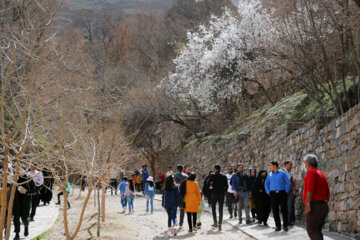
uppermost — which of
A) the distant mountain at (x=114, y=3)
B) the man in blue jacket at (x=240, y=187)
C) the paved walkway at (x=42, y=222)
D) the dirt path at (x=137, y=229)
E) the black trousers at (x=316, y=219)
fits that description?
the distant mountain at (x=114, y=3)

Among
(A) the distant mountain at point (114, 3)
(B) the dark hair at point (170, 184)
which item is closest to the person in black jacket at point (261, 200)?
(B) the dark hair at point (170, 184)

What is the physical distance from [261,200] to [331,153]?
2.36m

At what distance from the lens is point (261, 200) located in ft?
34.5

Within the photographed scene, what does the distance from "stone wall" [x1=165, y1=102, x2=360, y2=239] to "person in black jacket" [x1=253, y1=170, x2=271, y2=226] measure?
3.03ft

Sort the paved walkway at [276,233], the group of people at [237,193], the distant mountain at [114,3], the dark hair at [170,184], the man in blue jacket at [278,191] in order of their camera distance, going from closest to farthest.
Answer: the paved walkway at [276,233]
the man in blue jacket at [278,191]
the group of people at [237,193]
the dark hair at [170,184]
the distant mountain at [114,3]

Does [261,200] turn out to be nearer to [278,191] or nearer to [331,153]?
[278,191]

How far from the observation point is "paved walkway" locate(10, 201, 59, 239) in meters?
9.82

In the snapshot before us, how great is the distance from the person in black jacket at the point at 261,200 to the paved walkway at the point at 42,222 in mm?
5572

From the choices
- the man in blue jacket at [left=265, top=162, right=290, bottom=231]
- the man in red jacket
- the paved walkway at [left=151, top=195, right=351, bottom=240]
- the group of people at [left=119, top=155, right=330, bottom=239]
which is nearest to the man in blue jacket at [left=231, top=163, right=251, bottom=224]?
the group of people at [left=119, top=155, right=330, bottom=239]

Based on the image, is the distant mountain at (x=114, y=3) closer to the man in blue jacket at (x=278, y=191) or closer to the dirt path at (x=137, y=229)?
the dirt path at (x=137, y=229)

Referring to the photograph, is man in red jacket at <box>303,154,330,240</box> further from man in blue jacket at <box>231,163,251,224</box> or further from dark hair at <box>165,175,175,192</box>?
man in blue jacket at <box>231,163,251,224</box>

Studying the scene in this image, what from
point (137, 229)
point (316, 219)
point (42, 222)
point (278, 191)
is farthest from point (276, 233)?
point (42, 222)

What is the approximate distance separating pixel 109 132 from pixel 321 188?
8.30 m

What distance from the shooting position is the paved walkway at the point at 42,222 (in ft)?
32.2
